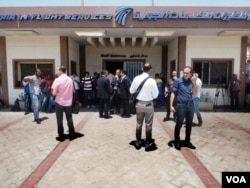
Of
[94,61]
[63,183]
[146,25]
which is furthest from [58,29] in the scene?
[63,183]

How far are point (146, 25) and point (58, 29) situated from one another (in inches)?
141

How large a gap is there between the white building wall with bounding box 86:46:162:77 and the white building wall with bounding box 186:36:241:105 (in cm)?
336

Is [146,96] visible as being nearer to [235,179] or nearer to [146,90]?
A: [146,90]

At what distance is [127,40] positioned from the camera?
504 inches

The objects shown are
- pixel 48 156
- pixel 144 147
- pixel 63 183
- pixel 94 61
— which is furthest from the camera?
pixel 94 61

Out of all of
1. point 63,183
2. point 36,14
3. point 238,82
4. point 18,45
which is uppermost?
point 36,14

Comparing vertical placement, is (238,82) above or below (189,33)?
below

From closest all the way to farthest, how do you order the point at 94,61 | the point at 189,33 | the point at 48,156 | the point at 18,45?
1. the point at 48,156
2. the point at 189,33
3. the point at 18,45
4. the point at 94,61

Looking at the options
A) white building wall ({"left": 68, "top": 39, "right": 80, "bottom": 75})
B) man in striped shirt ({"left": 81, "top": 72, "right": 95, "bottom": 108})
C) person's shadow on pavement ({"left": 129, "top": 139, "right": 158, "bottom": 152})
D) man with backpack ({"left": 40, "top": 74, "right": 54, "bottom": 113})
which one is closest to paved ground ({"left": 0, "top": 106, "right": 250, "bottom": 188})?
person's shadow on pavement ({"left": 129, "top": 139, "right": 158, "bottom": 152})

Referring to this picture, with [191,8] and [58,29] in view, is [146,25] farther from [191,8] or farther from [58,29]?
[58,29]

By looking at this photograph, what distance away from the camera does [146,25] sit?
9.05 m

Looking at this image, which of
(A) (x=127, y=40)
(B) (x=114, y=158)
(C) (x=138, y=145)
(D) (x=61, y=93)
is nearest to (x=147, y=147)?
(C) (x=138, y=145)

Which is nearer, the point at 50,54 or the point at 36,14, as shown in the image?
the point at 36,14

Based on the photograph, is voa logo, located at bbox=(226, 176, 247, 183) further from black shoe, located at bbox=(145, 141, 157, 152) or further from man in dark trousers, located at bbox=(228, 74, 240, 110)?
man in dark trousers, located at bbox=(228, 74, 240, 110)
